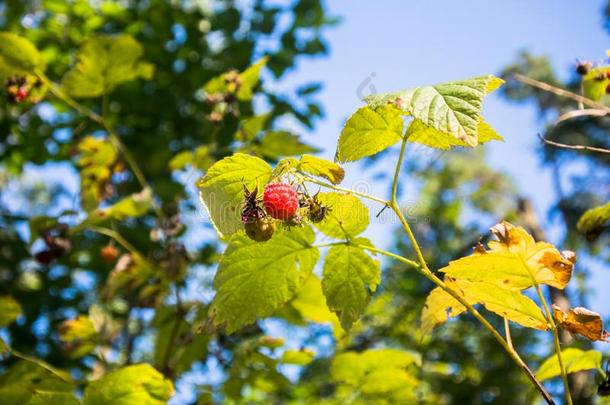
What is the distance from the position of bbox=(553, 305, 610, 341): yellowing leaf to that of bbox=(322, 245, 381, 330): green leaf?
0.41 metres

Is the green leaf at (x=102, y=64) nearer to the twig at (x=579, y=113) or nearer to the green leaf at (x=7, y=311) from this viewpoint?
the green leaf at (x=7, y=311)

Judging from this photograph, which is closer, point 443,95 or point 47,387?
point 443,95

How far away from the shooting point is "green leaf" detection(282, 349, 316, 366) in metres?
1.92

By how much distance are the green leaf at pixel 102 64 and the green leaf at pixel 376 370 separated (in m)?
1.44

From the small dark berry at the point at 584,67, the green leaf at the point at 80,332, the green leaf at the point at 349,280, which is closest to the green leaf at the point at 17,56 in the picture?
the green leaf at the point at 80,332

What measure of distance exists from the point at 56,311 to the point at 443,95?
3.09 meters

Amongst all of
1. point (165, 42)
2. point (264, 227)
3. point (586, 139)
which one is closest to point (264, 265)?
point (264, 227)

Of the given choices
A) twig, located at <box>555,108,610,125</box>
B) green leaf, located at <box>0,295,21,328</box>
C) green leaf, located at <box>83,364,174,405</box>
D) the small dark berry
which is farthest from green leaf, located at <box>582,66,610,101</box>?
green leaf, located at <box>0,295,21,328</box>

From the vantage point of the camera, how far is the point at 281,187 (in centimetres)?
102

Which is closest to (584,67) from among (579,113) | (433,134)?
(579,113)

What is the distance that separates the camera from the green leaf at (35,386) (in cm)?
137

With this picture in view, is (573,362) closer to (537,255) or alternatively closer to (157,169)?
(537,255)

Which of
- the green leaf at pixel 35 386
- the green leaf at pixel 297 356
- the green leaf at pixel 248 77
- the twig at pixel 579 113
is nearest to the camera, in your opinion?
the twig at pixel 579 113

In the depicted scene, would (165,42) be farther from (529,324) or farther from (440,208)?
(440,208)
